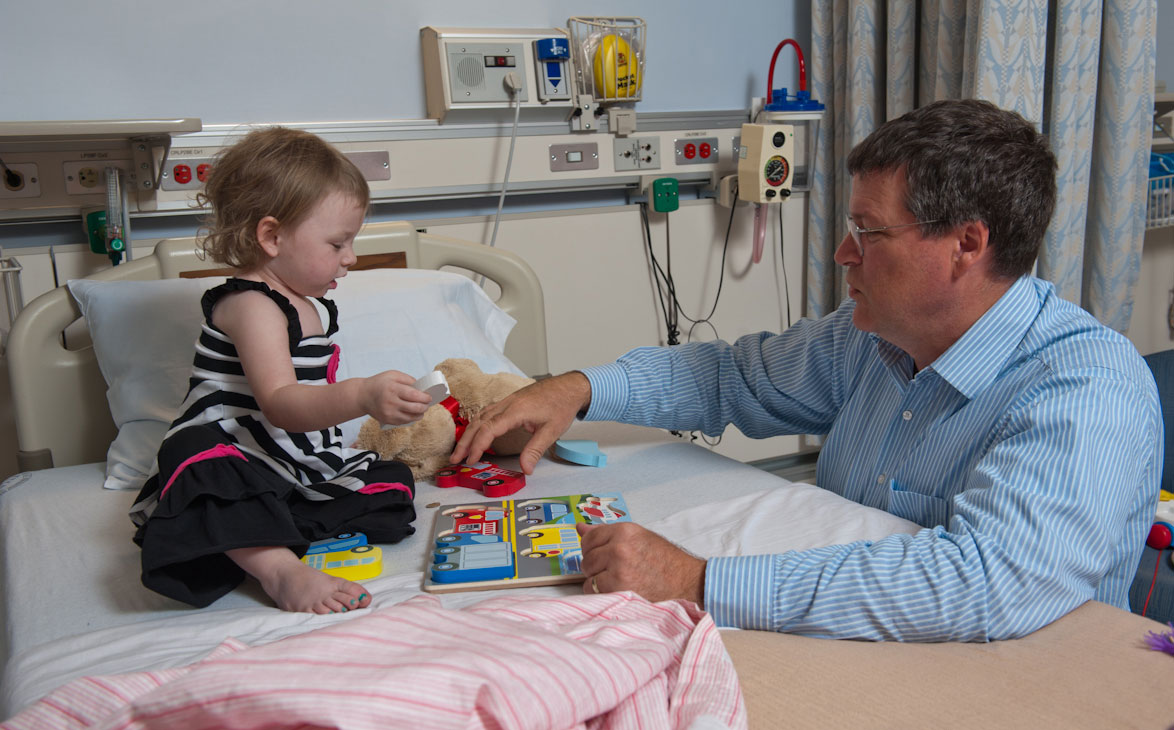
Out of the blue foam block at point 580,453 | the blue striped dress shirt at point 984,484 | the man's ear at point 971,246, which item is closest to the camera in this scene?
the blue striped dress shirt at point 984,484

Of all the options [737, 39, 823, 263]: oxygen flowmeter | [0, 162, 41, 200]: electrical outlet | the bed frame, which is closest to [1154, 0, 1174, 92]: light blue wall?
[737, 39, 823, 263]: oxygen flowmeter

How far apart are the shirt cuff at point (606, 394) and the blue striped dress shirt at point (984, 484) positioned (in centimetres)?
35

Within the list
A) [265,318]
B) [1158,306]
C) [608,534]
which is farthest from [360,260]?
[1158,306]

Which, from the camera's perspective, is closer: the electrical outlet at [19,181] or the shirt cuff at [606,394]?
the shirt cuff at [606,394]

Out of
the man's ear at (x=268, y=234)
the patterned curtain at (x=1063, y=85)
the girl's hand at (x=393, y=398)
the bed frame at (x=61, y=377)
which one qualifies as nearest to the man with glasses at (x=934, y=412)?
the girl's hand at (x=393, y=398)

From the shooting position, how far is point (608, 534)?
1040 mm

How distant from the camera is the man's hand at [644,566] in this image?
3.30 ft

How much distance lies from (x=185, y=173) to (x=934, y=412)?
165 centimetres

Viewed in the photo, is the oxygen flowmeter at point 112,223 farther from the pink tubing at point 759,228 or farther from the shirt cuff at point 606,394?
the pink tubing at point 759,228

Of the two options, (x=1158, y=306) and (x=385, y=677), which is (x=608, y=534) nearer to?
(x=385, y=677)

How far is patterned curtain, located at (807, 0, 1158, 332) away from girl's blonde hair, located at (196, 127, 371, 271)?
149cm

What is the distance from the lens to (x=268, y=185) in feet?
4.21

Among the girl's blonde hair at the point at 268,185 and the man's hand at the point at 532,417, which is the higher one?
the girl's blonde hair at the point at 268,185

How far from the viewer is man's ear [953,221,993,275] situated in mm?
1170
